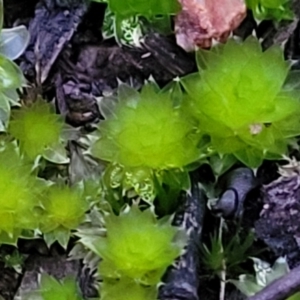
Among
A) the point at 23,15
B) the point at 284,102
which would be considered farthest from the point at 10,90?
the point at 284,102

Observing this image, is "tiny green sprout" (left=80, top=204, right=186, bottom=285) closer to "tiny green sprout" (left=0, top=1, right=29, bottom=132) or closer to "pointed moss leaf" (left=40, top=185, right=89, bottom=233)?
"pointed moss leaf" (left=40, top=185, right=89, bottom=233)

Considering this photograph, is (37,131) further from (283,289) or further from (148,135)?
(283,289)

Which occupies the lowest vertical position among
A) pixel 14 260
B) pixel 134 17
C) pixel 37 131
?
pixel 14 260

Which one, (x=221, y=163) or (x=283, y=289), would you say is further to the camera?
(x=221, y=163)

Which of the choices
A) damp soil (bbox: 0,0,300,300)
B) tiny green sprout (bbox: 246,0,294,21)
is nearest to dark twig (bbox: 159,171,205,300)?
damp soil (bbox: 0,0,300,300)

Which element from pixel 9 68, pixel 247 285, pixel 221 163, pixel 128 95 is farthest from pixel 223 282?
pixel 9 68

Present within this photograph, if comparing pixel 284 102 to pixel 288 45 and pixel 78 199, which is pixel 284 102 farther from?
pixel 78 199

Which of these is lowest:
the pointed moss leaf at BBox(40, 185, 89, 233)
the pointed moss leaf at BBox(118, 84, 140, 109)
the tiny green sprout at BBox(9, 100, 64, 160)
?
the pointed moss leaf at BBox(40, 185, 89, 233)

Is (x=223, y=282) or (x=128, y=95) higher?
(x=128, y=95)
